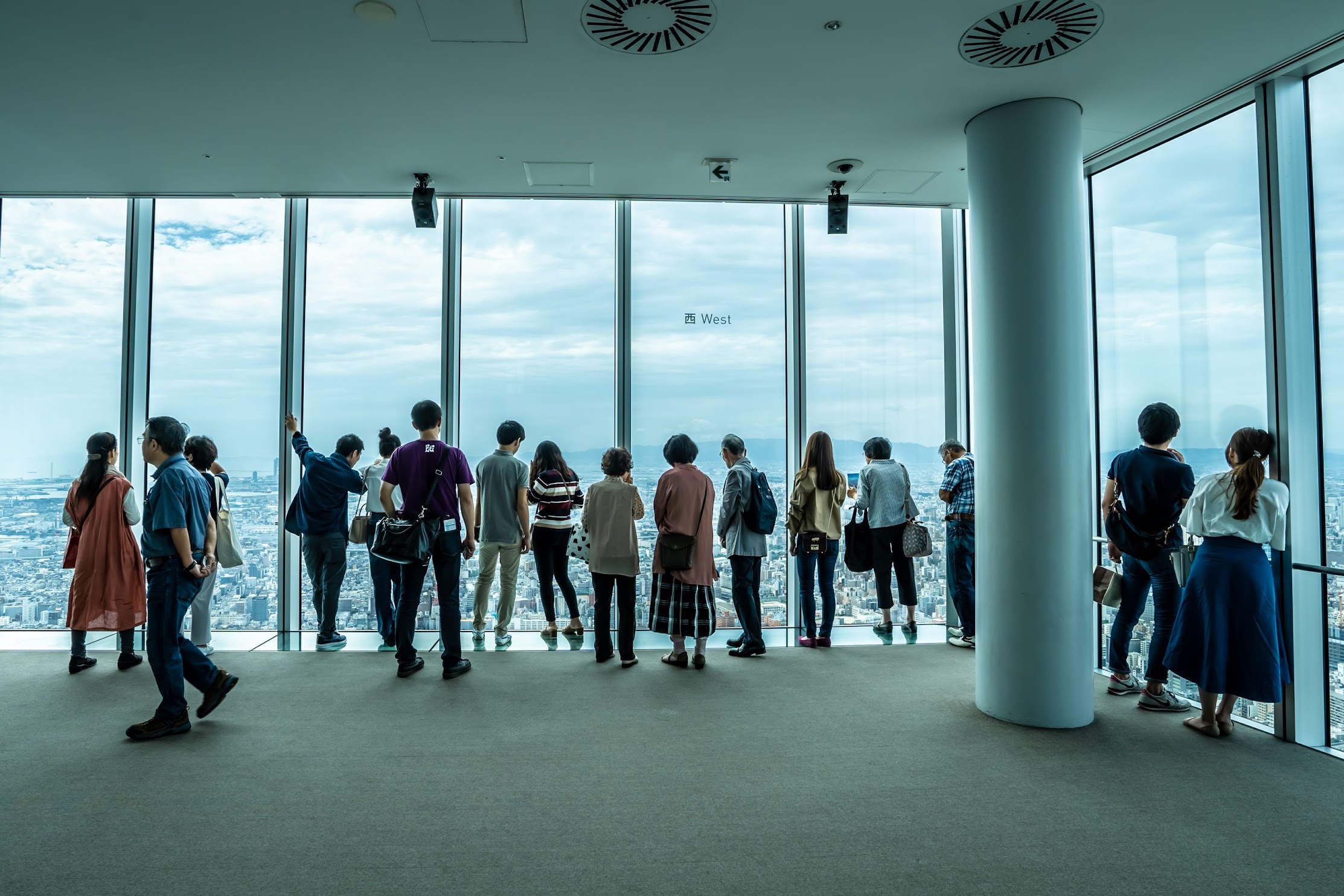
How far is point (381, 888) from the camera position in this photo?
246 centimetres

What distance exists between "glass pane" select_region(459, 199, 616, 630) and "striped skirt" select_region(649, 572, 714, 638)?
122 cm

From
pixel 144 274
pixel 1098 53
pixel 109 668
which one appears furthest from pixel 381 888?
pixel 144 274

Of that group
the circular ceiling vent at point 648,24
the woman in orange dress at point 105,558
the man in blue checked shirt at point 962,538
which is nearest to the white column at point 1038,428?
the man in blue checked shirt at point 962,538

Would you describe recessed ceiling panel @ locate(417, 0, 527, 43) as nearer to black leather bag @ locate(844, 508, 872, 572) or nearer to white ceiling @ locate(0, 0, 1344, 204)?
white ceiling @ locate(0, 0, 1344, 204)

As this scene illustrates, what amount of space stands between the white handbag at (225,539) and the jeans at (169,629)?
1.58 metres

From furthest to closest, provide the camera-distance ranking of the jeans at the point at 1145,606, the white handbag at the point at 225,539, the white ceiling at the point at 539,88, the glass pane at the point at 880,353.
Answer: the glass pane at the point at 880,353
the white handbag at the point at 225,539
the jeans at the point at 1145,606
the white ceiling at the point at 539,88

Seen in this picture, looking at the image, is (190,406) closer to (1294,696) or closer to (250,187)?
(250,187)

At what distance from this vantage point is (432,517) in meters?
4.88

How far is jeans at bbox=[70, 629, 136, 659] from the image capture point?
5109mm

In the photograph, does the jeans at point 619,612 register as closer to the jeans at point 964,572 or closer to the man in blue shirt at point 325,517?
the man in blue shirt at point 325,517

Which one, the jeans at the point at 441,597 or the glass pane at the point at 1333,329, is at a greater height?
the glass pane at the point at 1333,329

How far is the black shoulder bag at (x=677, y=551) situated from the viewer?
199 inches

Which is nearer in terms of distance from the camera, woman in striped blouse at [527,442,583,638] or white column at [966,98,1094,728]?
white column at [966,98,1094,728]

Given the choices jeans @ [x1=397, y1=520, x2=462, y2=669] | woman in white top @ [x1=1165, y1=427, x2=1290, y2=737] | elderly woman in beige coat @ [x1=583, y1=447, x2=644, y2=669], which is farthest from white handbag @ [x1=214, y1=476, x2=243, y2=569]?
woman in white top @ [x1=1165, y1=427, x2=1290, y2=737]
